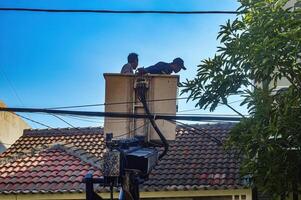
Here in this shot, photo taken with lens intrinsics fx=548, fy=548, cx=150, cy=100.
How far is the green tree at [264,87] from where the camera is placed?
6.36 meters

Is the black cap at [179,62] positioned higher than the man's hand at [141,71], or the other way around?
the black cap at [179,62]

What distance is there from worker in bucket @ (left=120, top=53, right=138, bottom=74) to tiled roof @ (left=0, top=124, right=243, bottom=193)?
11.5 ft

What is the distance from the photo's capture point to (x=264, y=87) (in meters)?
6.97

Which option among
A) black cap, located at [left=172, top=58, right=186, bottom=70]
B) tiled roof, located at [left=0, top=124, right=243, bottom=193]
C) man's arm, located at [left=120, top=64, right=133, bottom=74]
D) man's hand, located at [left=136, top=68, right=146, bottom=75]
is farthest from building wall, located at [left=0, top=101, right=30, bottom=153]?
man's hand, located at [left=136, top=68, right=146, bottom=75]

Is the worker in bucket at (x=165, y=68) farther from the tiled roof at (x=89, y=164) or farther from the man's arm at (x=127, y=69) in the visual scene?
the tiled roof at (x=89, y=164)

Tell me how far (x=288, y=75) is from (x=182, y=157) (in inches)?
243

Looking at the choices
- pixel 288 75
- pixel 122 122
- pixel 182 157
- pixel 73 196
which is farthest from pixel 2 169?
pixel 288 75

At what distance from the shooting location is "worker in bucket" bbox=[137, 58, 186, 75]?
742 centimetres

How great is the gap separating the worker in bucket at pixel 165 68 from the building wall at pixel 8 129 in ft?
30.8

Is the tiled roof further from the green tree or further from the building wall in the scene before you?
the green tree

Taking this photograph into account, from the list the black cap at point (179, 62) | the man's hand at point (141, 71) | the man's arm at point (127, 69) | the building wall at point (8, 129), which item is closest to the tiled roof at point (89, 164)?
the building wall at point (8, 129)

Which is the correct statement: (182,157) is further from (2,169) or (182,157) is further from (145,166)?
(145,166)

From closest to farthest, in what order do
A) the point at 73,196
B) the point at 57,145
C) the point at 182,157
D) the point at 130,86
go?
the point at 130,86 → the point at 73,196 → the point at 182,157 → the point at 57,145

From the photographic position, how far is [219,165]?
1182 centimetres
